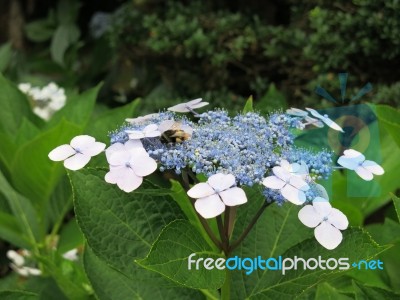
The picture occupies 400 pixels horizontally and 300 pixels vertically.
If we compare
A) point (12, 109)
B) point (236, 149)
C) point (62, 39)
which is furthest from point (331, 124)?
point (62, 39)

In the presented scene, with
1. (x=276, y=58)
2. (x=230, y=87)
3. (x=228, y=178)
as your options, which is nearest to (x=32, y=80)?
(x=230, y=87)

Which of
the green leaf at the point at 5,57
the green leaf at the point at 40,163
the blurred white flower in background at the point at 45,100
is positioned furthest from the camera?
the green leaf at the point at 5,57

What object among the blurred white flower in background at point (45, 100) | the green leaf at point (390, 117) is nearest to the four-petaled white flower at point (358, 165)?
the green leaf at point (390, 117)

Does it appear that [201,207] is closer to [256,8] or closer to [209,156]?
[209,156]

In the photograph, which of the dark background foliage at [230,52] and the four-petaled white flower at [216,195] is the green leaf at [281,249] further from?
the dark background foliage at [230,52]

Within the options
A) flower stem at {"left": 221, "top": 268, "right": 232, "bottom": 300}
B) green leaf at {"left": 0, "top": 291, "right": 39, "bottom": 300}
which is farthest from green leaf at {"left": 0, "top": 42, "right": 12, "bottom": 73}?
flower stem at {"left": 221, "top": 268, "right": 232, "bottom": 300}

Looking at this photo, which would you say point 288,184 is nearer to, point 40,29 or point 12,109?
point 12,109
